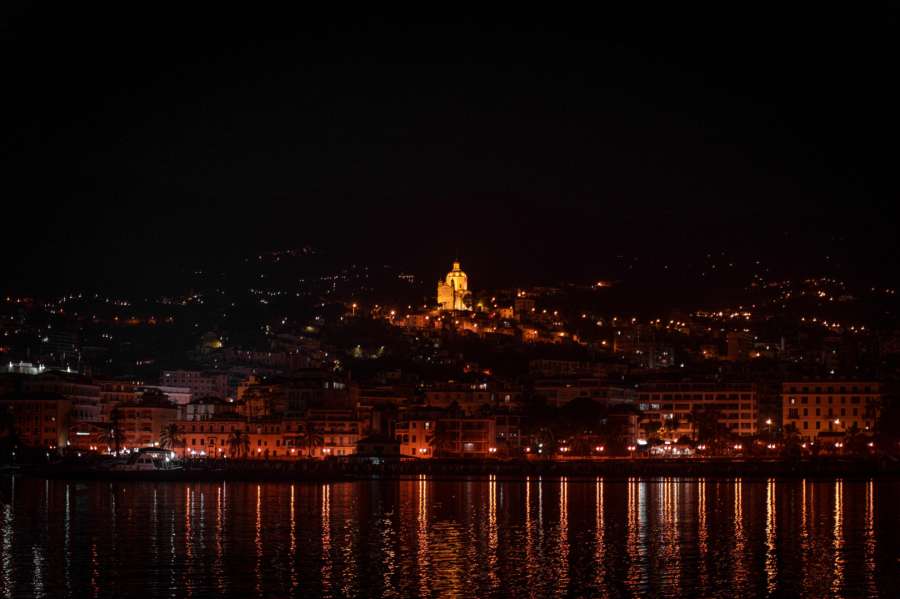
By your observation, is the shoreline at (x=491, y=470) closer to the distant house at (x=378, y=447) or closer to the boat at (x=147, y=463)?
the boat at (x=147, y=463)

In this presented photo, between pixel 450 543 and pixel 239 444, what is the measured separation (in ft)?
220

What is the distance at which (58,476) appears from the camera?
297ft

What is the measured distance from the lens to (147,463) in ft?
311

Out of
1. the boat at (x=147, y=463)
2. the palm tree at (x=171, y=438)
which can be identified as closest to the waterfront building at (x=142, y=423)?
the palm tree at (x=171, y=438)

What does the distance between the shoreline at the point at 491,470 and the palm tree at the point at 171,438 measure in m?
10.8

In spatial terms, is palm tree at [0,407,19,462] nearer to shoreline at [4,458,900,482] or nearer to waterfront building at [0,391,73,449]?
waterfront building at [0,391,73,449]

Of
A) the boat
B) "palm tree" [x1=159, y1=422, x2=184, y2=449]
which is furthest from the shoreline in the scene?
"palm tree" [x1=159, y1=422, x2=184, y2=449]

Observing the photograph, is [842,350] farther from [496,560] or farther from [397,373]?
[496,560]

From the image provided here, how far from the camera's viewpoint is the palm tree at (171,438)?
367 feet

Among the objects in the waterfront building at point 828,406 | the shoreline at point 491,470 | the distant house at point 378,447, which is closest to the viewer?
the shoreline at point 491,470

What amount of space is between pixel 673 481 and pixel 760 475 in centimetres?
958

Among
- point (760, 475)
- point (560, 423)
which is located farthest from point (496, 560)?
point (560, 423)

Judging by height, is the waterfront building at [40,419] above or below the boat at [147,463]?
above

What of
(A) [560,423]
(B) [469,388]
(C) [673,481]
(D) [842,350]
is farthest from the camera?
(D) [842,350]
